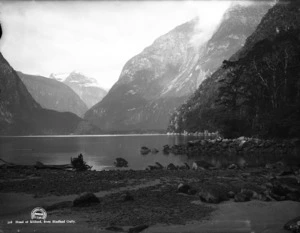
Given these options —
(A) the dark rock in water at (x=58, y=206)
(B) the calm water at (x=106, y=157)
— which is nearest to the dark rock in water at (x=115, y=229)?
(A) the dark rock in water at (x=58, y=206)

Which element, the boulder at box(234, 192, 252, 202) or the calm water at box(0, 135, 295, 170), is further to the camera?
the calm water at box(0, 135, 295, 170)

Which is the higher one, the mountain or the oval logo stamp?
the mountain

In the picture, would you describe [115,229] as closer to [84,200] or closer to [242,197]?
[84,200]

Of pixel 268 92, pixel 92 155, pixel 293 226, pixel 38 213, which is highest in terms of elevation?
pixel 268 92

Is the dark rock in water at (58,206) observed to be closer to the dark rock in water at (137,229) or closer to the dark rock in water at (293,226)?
the dark rock in water at (137,229)

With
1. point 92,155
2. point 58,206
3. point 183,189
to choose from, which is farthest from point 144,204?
point 92,155

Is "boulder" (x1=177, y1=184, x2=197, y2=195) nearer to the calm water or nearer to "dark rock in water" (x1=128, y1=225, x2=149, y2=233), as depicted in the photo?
"dark rock in water" (x1=128, y1=225, x2=149, y2=233)

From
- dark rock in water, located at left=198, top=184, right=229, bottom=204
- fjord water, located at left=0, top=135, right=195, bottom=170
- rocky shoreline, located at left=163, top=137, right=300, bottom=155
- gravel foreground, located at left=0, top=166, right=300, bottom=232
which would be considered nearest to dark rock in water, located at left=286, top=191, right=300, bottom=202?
gravel foreground, located at left=0, top=166, right=300, bottom=232

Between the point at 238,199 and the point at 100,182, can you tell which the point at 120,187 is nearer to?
the point at 100,182

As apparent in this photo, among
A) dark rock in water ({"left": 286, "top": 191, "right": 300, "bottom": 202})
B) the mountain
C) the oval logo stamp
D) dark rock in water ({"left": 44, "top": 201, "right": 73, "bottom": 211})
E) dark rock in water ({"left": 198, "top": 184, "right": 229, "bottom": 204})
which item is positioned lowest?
dark rock in water ({"left": 286, "top": 191, "right": 300, "bottom": 202})

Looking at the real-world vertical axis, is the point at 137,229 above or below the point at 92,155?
above

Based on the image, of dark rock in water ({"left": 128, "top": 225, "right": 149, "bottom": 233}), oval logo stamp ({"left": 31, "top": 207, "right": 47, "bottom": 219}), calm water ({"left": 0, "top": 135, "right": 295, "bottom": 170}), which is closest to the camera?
oval logo stamp ({"left": 31, "top": 207, "right": 47, "bottom": 219})
